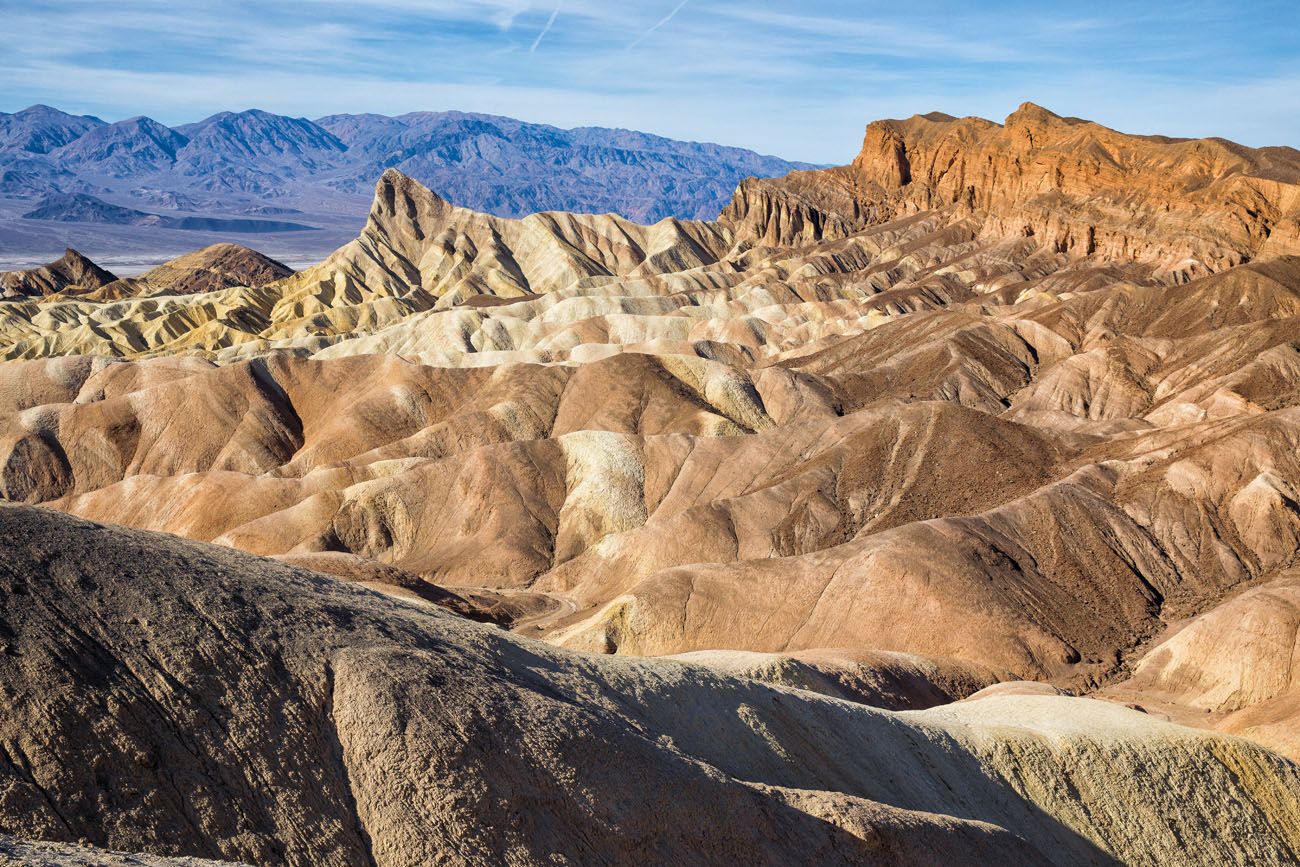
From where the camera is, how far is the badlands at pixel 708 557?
62.1ft

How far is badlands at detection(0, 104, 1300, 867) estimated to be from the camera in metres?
18.9

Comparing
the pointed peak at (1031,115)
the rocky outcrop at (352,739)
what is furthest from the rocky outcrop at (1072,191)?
the rocky outcrop at (352,739)

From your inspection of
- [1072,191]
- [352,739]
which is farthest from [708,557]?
[1072,191]

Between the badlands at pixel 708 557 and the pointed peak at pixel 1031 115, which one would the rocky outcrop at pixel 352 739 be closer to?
the badlands at pixel 708 557

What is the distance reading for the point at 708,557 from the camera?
197 ft

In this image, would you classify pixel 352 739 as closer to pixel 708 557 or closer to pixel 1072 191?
pixel 708 557

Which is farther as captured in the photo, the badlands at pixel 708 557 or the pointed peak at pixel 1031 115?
the pointed peak at pixel 1031 115

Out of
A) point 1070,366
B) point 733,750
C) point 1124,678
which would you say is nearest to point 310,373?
point 1070,366

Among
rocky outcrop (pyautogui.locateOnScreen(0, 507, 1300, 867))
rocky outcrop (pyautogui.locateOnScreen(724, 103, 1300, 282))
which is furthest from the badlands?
rocky outcrop (pyautogui.locateOnScreen(724, 103, 1300, 282))

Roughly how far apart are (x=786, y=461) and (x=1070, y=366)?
→ 99.8 feet

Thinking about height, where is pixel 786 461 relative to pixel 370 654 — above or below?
below

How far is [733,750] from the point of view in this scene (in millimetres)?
24266

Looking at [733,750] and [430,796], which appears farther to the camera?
[733,750]

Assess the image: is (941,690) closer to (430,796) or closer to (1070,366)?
(430,796)
